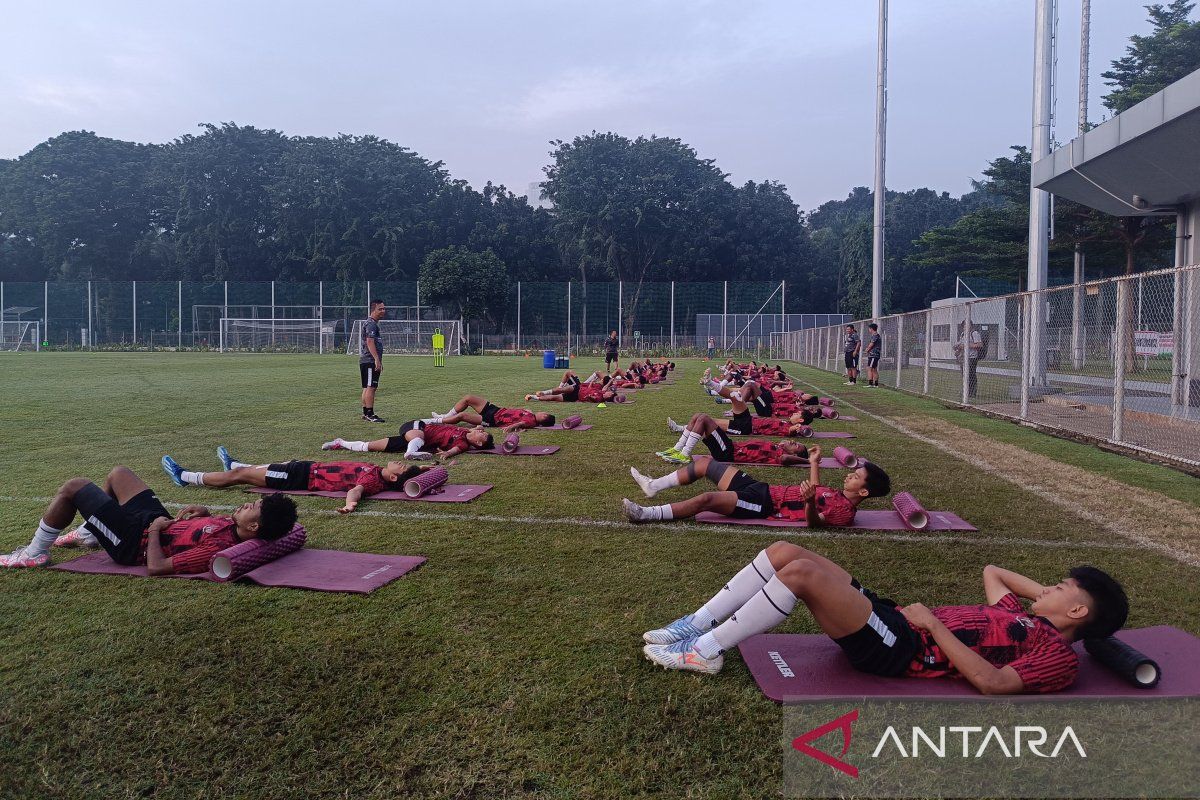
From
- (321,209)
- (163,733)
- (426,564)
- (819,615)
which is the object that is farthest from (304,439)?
(321,209)

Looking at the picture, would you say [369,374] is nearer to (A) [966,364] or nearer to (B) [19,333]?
(A) [966,364]

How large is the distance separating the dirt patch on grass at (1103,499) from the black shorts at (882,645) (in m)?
3.13

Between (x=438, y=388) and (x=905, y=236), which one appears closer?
(x=438, y=388)

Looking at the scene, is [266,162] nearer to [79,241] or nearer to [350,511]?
[79,241]

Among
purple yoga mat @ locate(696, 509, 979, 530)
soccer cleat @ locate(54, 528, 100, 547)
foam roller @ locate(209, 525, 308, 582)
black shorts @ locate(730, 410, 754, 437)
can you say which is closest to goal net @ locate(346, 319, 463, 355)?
black shorts @ locate(730, 410, 754, 437)

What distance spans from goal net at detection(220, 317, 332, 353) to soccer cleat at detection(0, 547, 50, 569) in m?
45.7

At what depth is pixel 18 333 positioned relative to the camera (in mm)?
49531

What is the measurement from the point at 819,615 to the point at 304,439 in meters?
8.41

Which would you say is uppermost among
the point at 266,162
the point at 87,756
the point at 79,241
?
the point at 266,162

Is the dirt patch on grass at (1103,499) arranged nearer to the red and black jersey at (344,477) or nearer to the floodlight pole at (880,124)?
the red and black jersey at (344,477)

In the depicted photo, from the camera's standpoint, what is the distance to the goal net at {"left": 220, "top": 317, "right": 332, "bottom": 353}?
4872cm

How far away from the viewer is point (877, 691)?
3.26 m

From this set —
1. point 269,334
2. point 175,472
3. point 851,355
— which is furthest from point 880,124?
point 269,334

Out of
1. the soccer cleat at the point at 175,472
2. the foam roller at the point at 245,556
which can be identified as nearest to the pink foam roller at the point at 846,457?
the foam roller at the point at 245,556
